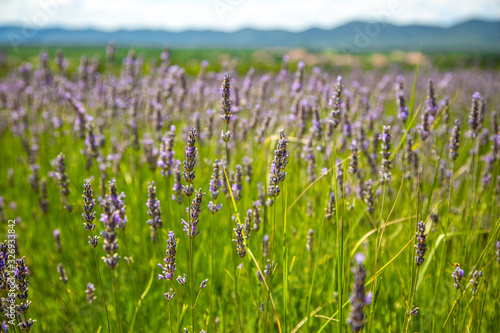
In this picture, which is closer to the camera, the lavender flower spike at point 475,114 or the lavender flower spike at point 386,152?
the lavender flower spike at point 386,152

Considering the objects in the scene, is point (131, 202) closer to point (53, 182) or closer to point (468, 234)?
point (53, 182)

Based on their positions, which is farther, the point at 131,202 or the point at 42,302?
the point at 131,202

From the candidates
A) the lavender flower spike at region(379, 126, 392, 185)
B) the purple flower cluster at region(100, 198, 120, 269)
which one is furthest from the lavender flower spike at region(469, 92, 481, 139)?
the purple flower cluster at region(100, 198, 120, 269)

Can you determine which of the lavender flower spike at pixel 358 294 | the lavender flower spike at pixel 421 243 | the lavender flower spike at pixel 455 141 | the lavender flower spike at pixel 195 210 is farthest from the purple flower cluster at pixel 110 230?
the lavender flower spike at pixel 455 141

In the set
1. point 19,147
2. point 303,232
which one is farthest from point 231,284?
point 19,147

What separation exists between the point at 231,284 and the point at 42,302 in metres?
1.47

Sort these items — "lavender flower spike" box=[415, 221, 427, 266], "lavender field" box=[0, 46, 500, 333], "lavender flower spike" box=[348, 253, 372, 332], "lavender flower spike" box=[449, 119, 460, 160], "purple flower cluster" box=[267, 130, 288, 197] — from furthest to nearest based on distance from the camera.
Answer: "lavender flower spike" box=[449, 119, 460, 160]
"lavender field" box=[0, 46, 500, 333]
"purple flower cluster" box=[267, 130, 288, 197]
"lavender flower spike" box=[415, 221, 427, 266]
"lavender flower spike" box=[348, 253, 372, 332]

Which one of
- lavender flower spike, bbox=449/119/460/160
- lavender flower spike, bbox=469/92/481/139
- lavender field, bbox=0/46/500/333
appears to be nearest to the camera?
lavender field, bbox=0/46/500/333

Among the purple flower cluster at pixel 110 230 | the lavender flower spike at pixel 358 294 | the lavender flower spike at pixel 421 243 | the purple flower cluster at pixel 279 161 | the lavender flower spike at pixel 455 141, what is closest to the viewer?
the lavender flower spike at pixel 358 294

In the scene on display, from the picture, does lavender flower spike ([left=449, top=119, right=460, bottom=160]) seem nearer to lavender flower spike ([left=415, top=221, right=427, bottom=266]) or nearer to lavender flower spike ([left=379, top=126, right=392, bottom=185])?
lavender flower spike ([left=379, top=126, right=392, bottom=185])

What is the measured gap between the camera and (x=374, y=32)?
3.46 m

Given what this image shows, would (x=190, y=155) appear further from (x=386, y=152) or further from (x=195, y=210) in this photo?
Result: (x=386, y=152)

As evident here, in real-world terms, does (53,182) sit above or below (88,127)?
below

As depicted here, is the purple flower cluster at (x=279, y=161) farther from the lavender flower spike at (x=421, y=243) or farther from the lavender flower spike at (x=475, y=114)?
the lavender flower spike at (x=475, y=114)
